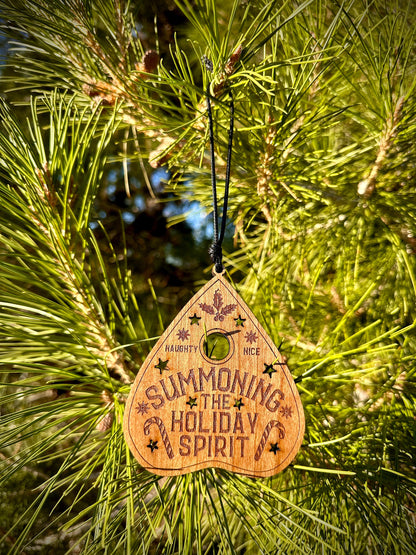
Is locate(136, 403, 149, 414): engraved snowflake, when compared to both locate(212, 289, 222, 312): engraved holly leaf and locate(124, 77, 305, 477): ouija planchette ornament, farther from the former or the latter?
locate(212, 289, 222, 312): engraved holly leaf

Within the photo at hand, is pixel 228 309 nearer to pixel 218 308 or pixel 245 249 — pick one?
pixel 218 308

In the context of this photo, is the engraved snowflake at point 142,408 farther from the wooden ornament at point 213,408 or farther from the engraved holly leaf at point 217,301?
the engraved holly leaf at point 217,301

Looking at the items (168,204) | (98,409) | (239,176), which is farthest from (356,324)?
(168,204)

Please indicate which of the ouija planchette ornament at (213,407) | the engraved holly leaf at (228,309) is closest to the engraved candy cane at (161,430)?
the ouija planchette ornament at (213,407)

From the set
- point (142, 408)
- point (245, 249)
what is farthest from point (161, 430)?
point (245, 249)

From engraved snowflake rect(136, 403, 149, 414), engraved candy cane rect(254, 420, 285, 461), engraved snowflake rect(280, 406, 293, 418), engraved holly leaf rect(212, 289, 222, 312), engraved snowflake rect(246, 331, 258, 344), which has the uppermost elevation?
engraved holly leaf rect(212, 289, 222, 312)

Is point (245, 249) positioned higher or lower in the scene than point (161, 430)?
higher

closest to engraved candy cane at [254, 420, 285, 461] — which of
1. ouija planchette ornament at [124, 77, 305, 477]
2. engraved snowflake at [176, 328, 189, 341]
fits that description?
ouija planchette ornament at [124, 77, 305, 477]
